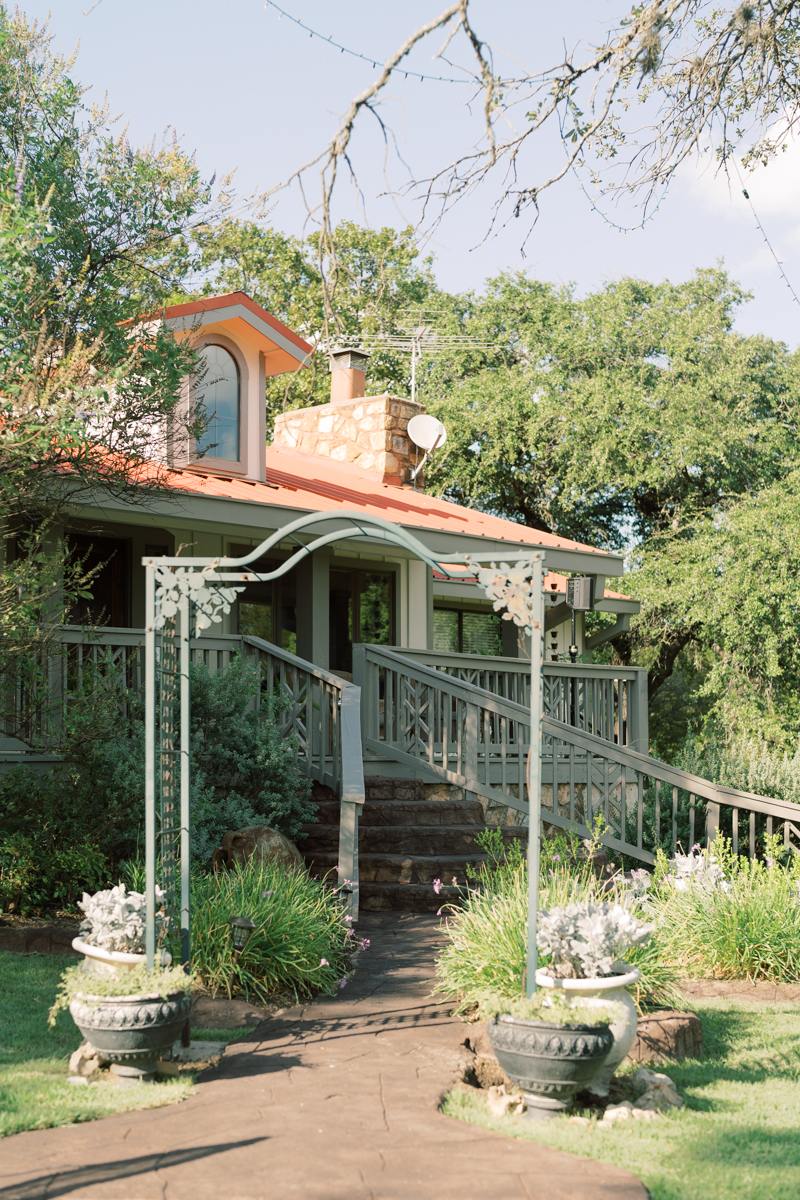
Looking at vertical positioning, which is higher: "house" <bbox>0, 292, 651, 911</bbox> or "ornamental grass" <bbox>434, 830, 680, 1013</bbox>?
"house" <bbox>0, 292, 651, 911</bbox>

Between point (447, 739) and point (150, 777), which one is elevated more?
point (150, 777)

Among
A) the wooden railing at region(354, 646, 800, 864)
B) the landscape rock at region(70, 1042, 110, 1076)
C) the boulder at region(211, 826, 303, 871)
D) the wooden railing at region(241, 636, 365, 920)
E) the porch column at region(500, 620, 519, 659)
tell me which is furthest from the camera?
the porch column at region(500, 620, 519, 659)

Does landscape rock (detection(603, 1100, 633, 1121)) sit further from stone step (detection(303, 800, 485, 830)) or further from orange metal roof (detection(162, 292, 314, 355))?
orange metal roof (detection(162, 292, 314, 355))

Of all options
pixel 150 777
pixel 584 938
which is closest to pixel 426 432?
pixel 150 777

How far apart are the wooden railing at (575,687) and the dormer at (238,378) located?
3.39 meters

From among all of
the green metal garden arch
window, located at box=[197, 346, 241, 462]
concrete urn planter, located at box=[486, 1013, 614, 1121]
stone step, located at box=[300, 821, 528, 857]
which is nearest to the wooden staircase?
stone step, located at box=[300, 821, 528, 857]

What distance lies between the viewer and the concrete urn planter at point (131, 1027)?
16.2ft

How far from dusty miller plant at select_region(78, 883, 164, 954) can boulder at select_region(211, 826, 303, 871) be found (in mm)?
2183

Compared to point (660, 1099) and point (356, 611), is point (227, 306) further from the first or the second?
point (660, 1099)

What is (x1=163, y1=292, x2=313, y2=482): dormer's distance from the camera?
12.8 metres

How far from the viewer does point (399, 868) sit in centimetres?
924

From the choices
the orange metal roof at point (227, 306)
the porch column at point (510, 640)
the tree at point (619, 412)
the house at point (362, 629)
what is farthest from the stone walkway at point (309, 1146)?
the tree at point (619, 412)

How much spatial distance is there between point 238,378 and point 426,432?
16.5ft

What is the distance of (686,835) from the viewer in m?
12.4
